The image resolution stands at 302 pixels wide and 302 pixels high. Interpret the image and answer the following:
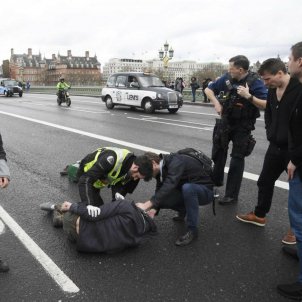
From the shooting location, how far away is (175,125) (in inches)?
509

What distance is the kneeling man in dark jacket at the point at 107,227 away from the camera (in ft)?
11.5

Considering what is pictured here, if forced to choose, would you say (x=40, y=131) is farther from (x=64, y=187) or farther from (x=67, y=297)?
(x=67, y=297)

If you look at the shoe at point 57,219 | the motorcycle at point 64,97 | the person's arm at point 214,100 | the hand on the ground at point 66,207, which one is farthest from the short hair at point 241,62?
the motorcycle at point 64,97

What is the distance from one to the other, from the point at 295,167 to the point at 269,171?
3.53 ft

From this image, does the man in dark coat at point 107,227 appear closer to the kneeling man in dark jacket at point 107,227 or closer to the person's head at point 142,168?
the kneeling man in dark jacket at point 107,227

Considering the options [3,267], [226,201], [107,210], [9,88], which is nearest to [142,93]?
[226,201]

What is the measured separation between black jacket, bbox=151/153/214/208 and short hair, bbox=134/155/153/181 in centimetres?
21

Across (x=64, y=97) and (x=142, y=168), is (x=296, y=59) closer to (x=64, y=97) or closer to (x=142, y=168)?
(x=142, y=168)

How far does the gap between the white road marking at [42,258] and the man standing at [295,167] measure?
1770 mm

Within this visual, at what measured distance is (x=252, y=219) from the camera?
14.1 ft

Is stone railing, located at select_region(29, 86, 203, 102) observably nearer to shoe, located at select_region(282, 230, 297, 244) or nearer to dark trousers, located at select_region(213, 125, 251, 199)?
dark trousers, located at select_region(213, 125, 251, 199)

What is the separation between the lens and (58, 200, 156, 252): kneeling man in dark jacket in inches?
137

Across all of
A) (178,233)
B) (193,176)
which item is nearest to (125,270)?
(178,233)

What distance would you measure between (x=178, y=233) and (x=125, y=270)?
0.97 meters
